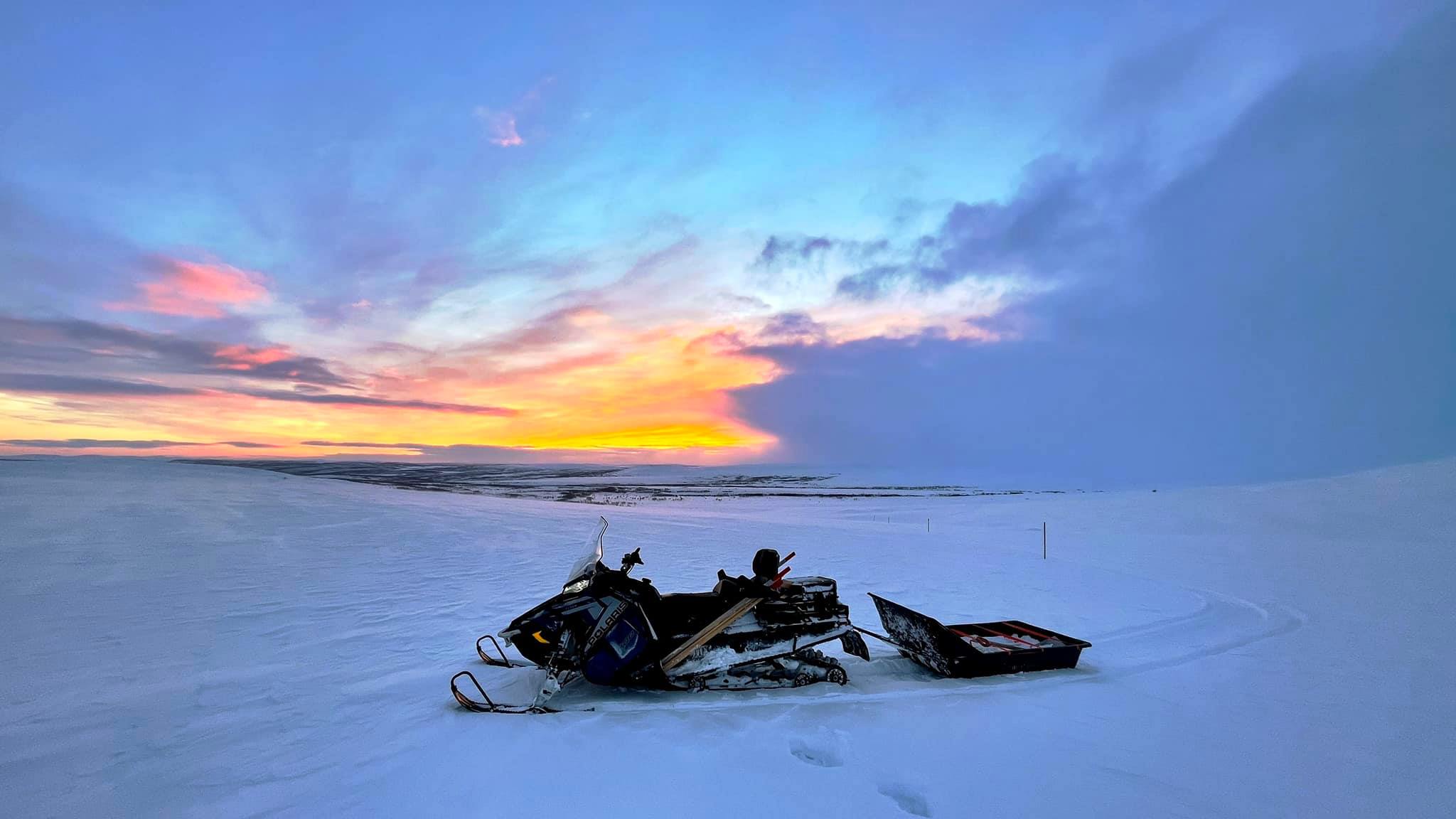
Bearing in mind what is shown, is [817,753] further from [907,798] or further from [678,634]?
[678,634]

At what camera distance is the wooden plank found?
17.7ft

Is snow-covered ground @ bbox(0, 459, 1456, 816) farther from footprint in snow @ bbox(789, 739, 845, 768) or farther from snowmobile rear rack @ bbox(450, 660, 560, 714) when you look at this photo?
snowmobile rear rack @ bbox(450, 660, 560, 714)

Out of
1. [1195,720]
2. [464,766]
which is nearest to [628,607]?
[464,766]

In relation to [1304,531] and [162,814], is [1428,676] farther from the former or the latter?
[1304,531]

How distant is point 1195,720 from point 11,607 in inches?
520

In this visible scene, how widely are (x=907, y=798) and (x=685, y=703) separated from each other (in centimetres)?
210

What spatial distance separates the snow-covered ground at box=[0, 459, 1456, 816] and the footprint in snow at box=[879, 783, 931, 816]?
0.06 ft

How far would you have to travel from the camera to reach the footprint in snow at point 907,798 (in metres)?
3.80

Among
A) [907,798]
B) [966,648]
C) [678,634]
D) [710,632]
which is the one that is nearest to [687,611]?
[678,634]

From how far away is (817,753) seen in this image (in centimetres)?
448

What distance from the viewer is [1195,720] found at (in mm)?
5176

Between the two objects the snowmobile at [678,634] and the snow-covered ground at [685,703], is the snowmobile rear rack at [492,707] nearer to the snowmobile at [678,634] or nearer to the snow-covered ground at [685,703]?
the snowmobile at [678,634]

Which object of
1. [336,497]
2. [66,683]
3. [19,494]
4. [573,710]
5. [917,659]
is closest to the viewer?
[573,710]

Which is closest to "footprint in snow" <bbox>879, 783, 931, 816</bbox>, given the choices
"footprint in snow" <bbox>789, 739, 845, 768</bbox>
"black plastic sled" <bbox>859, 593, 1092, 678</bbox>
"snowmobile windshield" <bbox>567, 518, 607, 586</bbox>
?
"footprint in snow" <bbox>789, 739, 845, 768</bbox>
